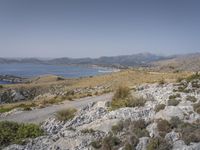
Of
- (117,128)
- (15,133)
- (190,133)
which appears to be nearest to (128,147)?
(117,128)

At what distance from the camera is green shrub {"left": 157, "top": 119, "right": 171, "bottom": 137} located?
15789 mm

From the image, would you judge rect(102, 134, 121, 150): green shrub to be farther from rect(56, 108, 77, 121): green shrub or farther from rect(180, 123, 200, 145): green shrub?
rect(56, 108, 77, 121): green shrub

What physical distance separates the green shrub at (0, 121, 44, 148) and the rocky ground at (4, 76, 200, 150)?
708mm

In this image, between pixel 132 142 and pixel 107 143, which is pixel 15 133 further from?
pixel 132 142

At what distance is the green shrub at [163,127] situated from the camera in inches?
622

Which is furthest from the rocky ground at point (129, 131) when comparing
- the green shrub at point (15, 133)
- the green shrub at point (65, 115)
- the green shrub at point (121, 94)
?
the green shrub at point (121, 94)

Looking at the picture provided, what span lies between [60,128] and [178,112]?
22.9 ft

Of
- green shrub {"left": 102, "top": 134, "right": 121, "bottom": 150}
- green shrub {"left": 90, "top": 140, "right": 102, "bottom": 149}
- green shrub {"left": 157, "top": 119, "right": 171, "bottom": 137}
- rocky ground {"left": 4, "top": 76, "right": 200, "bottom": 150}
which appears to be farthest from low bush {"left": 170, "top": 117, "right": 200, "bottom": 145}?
green shrub {"left": 90, "top": 140, "right": 102, "bottom": 149}

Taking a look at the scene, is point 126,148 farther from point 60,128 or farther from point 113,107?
point 113,107

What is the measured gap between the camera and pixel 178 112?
18.5m

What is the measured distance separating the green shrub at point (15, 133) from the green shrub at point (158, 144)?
6.23 meters

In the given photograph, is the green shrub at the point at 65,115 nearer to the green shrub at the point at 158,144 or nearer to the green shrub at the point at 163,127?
the green shrub at the point at 163,127

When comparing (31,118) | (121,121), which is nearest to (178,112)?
(121,121)

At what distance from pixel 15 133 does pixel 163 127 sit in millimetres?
7787
